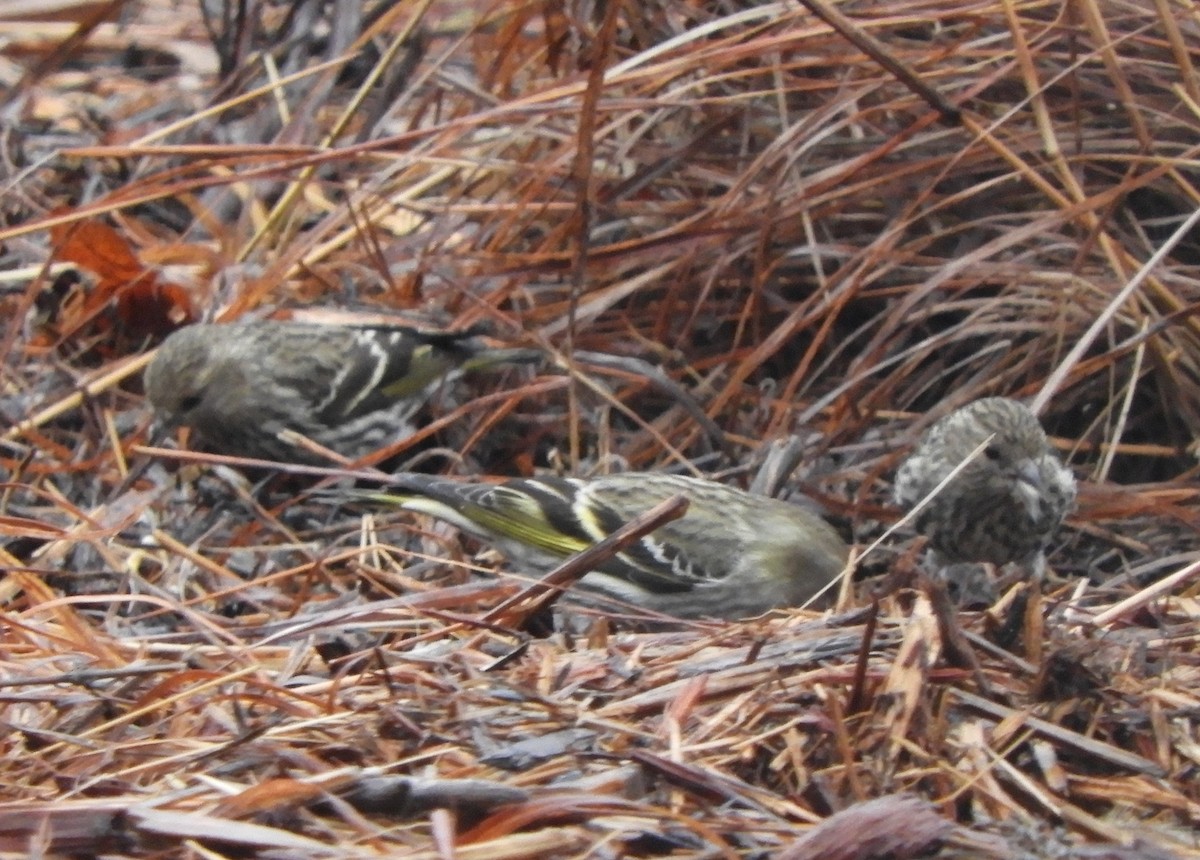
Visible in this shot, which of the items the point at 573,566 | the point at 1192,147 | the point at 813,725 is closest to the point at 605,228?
the point at 1192,147

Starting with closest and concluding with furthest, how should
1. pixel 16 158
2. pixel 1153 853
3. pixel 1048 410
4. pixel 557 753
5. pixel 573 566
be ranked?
pixel 1153 853
pixel 557 753
pixel 573 566
pixel 1048 410
pixel 16 158

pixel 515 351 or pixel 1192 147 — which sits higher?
pixel 1192 147

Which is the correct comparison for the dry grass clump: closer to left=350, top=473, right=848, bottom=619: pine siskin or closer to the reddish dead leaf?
the reddish dead leaf

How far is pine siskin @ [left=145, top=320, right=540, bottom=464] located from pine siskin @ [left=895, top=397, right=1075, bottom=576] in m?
1.33

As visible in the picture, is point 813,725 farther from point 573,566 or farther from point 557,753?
point 573,566

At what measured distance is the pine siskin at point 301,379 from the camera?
16.9ft

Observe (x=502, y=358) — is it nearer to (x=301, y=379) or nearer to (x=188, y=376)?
(x=301, y=379)

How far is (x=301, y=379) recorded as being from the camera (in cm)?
557

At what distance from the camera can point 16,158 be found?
621 centimetres

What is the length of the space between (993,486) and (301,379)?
7.72 feet

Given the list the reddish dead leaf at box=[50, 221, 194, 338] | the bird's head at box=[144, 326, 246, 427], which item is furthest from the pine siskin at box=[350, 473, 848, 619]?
the reddish dead leaf at box=[50, 221, 194, 338]

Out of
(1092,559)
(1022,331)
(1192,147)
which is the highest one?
(1192,147)

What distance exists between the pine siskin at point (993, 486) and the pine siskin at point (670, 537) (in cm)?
28

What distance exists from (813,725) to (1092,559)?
1971 mm
